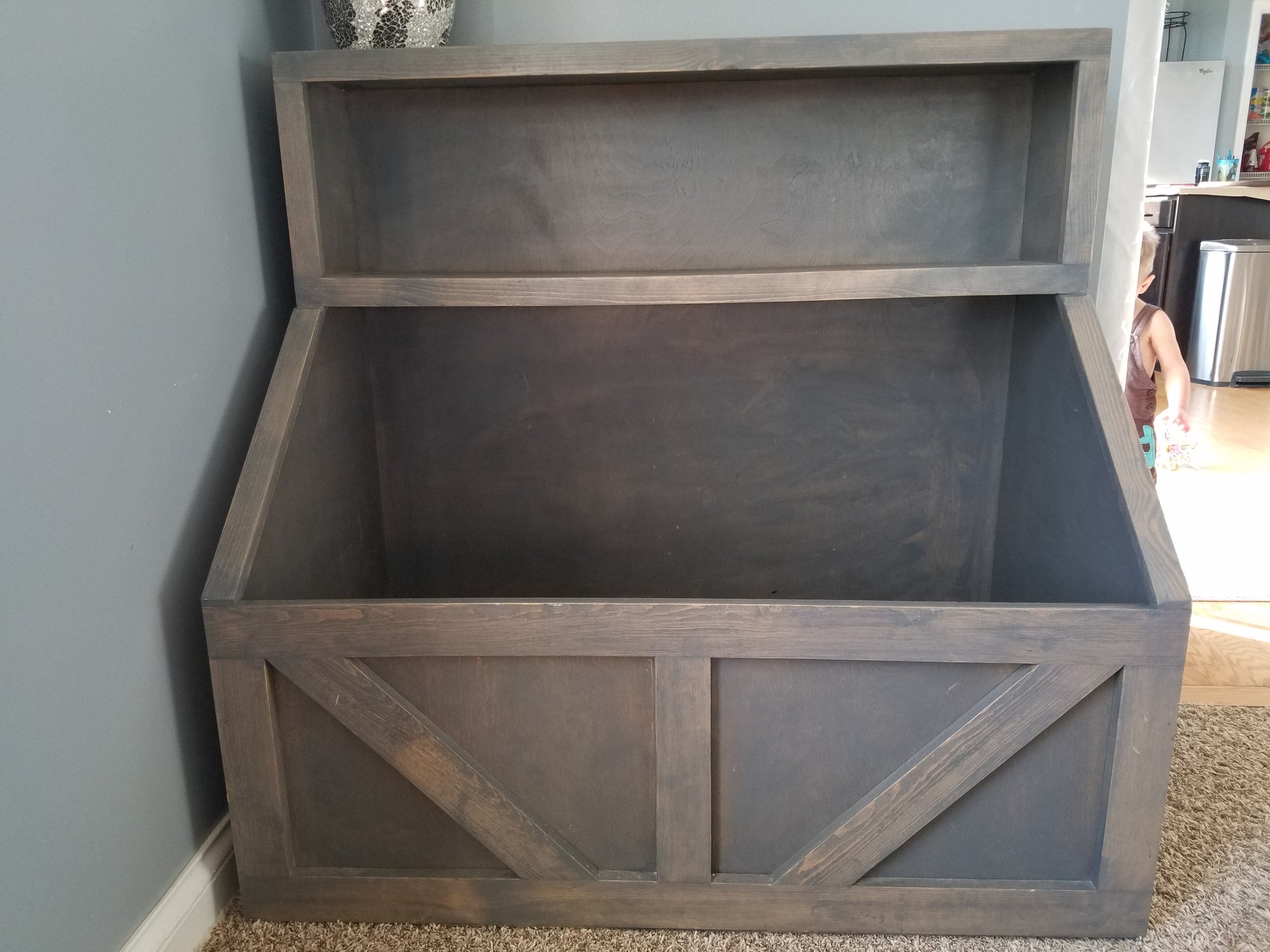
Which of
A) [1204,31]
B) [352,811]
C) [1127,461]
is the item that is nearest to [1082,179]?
[1127,461]

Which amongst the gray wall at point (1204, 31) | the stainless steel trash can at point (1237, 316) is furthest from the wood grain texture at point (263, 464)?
the gray wall at point (1204, 31)

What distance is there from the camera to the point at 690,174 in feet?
5.38

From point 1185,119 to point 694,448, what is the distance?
20.6 feet

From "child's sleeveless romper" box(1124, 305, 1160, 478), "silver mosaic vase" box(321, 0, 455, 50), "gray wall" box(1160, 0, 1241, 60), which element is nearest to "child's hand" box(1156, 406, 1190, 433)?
"child's sleeveless romper" box(1124, 305, 1160, 478)

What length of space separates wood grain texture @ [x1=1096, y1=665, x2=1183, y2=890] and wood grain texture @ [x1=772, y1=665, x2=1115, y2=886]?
5cm

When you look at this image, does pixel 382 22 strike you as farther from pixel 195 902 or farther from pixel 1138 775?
pixel 1138 775

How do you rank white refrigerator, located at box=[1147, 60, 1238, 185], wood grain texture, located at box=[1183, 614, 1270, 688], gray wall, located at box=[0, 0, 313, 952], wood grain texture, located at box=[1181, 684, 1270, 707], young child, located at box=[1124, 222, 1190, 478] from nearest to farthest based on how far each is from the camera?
1. gray wall, located at box=[0, 0, 313, 952]
2. wood grain texture, located at box=[1181, 684, 1270, 707]
3. wood grain texture, located at box=[1183, 614, 1270, 688]
4. young child, located at box=[1124, 222, 1190, 478]
5. white refrigerator, located at box=[1147, 60, 1238, 185]

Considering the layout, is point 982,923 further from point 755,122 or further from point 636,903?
point 755,122

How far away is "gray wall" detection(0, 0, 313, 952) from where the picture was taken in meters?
0.99

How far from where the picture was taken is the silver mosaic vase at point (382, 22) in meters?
1.46

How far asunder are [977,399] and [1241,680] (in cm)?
94

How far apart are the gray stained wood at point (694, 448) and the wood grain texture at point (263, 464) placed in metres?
0.34

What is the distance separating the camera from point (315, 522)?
1.52m

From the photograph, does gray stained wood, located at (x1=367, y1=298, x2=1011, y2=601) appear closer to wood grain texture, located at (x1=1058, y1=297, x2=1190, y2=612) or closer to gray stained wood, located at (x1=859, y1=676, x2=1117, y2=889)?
wood grain texture, located at (x1=1058, y1=297, x2=1190, y2=612)
